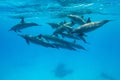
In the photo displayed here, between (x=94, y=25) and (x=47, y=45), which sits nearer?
(x=94, y=25)

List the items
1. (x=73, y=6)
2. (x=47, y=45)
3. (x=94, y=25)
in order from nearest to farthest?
1. (x=94, y=25)
2. (x=47, y=45)
3. (x=73, y=6)

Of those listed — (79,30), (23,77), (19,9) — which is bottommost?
(23,77)

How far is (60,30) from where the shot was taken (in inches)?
289

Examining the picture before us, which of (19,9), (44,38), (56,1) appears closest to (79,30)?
(44,38)

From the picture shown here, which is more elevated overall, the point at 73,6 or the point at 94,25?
the point at 94,25

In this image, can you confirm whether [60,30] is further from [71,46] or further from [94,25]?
[94,25]

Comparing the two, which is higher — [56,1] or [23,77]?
[56,1]

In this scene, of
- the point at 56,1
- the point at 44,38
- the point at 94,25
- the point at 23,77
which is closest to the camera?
the point at 94,25

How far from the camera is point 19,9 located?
29016 millimetres

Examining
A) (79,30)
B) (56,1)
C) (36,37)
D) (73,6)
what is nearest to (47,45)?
(36,37)

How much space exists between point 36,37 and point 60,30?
757 millimetres

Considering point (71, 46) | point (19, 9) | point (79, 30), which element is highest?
point (79, 30)

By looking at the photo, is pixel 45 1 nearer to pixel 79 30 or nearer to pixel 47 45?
pixel 47 45

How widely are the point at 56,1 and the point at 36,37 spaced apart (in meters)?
16.4
